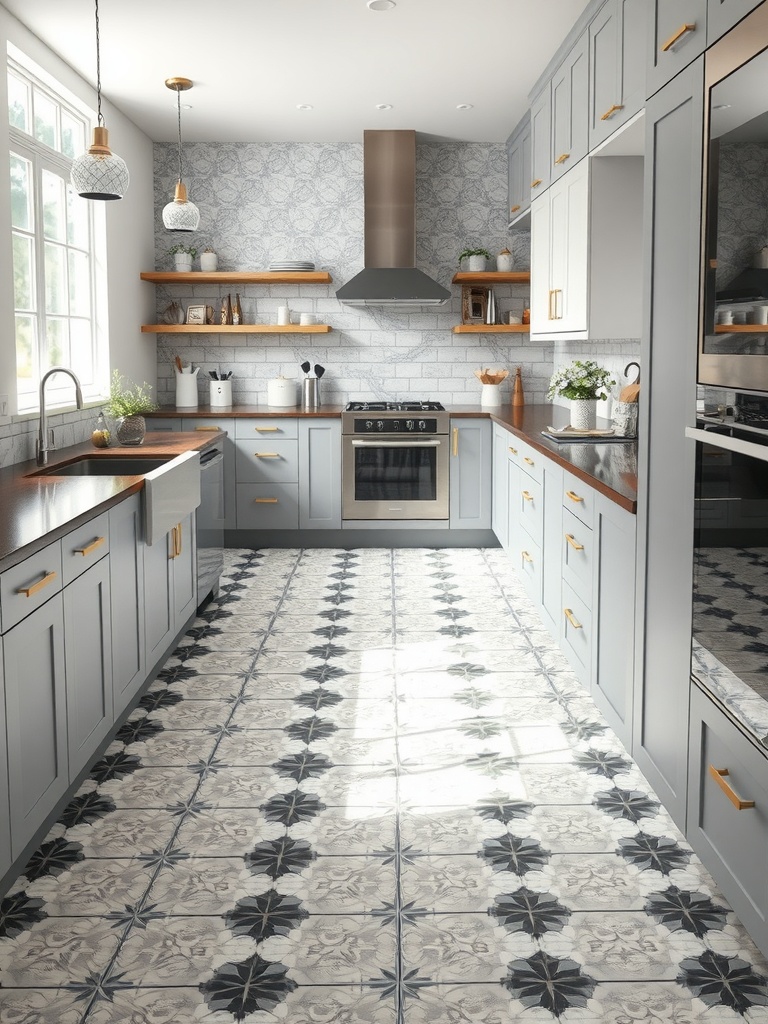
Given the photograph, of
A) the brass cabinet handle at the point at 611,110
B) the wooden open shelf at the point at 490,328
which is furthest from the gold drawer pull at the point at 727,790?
the wooden open shelf at the point at 490,328

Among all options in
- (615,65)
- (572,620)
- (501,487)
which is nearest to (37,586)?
(572,620)

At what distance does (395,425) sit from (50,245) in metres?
2.34

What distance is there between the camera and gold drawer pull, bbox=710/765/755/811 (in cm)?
193

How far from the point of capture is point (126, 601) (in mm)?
3254

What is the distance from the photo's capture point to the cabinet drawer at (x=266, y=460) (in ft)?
20.4

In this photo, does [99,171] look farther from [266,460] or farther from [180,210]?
[266,460]

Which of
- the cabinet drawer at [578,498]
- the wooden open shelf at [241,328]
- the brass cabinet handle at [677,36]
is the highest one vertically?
the brass cabinet handle at [677,36]

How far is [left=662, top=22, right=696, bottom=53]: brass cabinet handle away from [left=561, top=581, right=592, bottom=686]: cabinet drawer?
1.76 m

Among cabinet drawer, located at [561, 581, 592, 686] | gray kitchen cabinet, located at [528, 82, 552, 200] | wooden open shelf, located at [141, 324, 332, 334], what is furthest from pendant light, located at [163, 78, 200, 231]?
cabinet drawer, located at [561, 581, 592, 686]

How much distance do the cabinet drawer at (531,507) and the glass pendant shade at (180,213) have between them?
2.21m

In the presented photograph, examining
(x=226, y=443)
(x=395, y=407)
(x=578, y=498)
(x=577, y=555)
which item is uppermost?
(x=395, y=407)

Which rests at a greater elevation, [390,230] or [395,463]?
[390,230]

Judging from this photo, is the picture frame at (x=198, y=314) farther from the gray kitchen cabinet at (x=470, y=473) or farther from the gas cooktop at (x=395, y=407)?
the gray kitchen cabinet at (x=470, y=473)

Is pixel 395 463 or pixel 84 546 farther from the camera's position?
pixel 395 463
